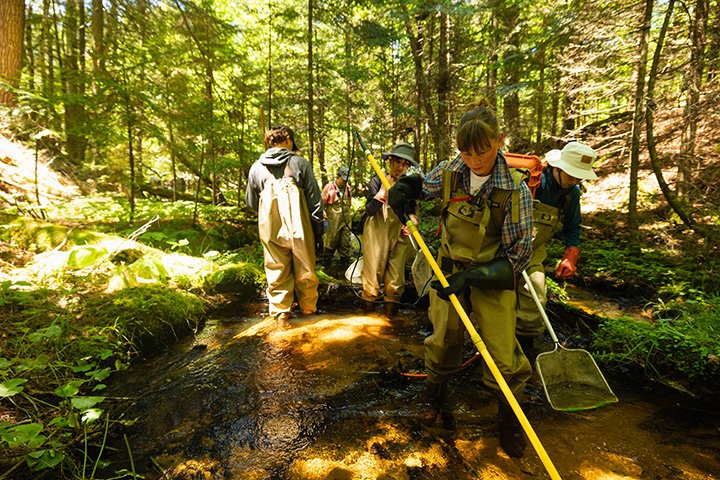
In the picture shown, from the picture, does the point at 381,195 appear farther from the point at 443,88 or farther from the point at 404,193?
the point at 443,88

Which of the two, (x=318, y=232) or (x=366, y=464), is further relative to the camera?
(x=318, y=232)

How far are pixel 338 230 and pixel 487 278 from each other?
7.33 metres

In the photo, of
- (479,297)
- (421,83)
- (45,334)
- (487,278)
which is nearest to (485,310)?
(479,297)

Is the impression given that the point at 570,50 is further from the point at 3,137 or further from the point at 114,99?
the point at 3,137

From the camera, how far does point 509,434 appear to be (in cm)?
245

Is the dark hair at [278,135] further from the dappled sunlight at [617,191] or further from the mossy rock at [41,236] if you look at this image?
the dappled sunlight at [617,191]

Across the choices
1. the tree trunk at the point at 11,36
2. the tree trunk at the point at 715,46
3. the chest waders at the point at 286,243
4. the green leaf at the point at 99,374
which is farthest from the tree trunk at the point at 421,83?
the green leaf at the point at 99,374

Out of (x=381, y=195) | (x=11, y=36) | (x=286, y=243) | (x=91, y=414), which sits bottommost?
(x=91, y=414)

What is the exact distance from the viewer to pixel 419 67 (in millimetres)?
12195

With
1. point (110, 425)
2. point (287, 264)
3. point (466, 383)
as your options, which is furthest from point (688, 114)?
point (110, 425)

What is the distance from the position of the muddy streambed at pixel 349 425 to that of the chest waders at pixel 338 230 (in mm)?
5708

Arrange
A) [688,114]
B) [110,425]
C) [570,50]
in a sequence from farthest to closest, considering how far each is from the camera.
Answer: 1. [570,50]
2. [688,114]
3. [110,425]

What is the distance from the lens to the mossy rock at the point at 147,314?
376 cm

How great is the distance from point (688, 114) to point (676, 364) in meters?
6.32
